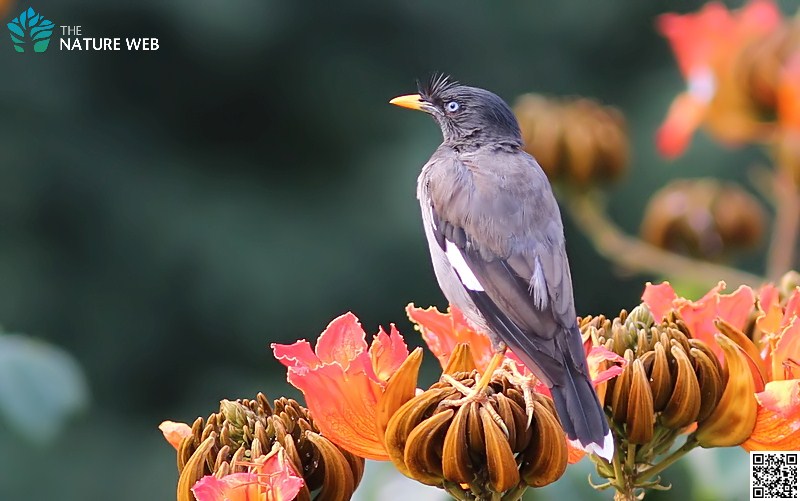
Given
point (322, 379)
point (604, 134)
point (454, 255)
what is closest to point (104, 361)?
point (604, 134)

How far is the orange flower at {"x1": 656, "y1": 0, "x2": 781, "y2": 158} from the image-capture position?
2449mm

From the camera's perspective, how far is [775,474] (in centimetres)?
158

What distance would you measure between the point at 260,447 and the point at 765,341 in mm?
595

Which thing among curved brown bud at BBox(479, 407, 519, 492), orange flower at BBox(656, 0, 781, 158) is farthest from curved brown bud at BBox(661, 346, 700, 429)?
orange flower at BBox(656, 0, 781, 158)

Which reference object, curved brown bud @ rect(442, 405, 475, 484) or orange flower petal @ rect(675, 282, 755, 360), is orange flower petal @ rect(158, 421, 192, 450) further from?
orange flower petal @ rect(675, 282, 755, 360)

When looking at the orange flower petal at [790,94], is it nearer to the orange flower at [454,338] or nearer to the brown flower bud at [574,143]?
the brown flower bud at [574,143]

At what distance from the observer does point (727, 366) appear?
1.52 meters

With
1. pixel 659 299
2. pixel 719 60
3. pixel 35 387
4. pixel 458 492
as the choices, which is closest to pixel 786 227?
pixel 719 60

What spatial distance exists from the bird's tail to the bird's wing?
10 centimetres

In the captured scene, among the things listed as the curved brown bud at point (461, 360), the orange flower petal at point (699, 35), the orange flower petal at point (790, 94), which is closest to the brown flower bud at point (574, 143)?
the orange flower petal at point (699, 35)

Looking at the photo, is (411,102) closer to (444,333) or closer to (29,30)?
(444,333)

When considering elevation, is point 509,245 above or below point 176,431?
above

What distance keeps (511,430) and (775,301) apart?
404 millimetres

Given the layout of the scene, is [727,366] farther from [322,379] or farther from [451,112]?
[451,112]
